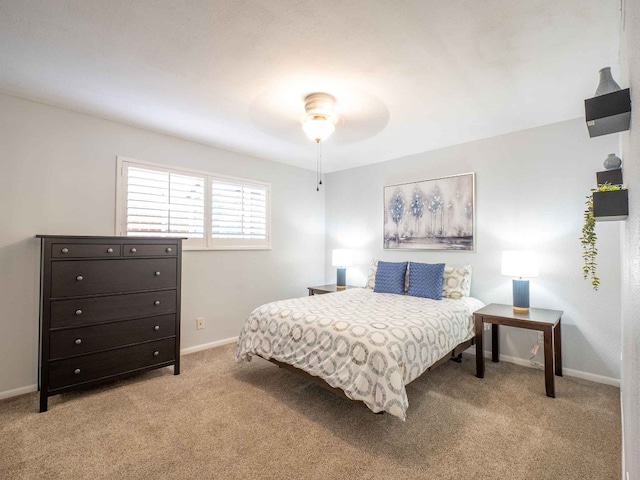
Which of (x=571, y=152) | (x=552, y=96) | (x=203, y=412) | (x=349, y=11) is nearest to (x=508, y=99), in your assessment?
(x=552, y=96)

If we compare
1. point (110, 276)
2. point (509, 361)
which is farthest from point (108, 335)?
point (509, 361)

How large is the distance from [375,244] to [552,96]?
2529mm

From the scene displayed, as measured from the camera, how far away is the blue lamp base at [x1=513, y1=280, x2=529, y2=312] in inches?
113

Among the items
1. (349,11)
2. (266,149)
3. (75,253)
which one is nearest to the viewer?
(349,11)

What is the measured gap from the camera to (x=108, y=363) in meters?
2.51

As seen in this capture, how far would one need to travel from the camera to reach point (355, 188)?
466 centimetres

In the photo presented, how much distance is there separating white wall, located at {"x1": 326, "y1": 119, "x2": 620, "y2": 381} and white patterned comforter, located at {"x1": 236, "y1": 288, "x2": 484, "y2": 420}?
0.61 m

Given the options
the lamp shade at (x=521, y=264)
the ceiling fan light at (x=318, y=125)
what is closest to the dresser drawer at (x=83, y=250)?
the ceiling fan light at (x=318, y=125)

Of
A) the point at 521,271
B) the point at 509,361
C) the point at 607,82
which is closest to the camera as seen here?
the point at 607,82

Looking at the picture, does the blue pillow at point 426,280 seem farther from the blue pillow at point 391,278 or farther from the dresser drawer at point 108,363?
the dresser drawer at point 108,363

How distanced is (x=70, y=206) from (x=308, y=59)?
245cm

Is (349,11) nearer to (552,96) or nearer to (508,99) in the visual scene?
(508,99)

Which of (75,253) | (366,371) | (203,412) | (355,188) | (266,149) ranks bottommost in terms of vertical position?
(203,412)

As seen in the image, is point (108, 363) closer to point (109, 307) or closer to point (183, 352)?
point (109, 307)
